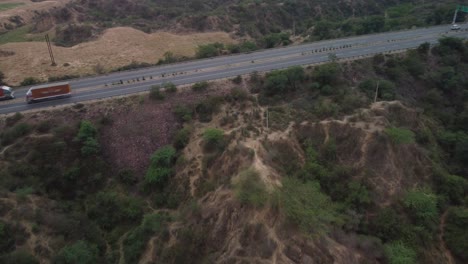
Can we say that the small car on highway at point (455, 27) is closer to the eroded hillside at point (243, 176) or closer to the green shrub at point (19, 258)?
the eroded hillside at point (243, 176)

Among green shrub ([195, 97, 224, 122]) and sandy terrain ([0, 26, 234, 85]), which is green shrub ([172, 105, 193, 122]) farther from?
sandy terrain ([0, 26, 234, 85])

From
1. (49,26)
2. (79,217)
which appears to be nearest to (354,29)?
(79,217)

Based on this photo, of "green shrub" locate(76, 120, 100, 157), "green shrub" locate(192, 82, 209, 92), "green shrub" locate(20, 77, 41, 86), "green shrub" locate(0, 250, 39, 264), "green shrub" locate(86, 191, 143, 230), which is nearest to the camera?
"green shrub" locate(0, 250, 39, 264)

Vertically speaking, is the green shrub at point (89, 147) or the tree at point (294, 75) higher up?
the tree at point (294, 75)

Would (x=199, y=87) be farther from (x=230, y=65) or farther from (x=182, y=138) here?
(x=230, y=65)

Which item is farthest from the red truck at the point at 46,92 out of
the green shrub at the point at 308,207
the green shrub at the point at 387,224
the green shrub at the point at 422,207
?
the green shrub at the point at 422,207

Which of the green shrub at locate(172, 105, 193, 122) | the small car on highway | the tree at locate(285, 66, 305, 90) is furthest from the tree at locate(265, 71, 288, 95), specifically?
the small car on highway

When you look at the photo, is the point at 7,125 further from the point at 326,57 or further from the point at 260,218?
the point at 326,57

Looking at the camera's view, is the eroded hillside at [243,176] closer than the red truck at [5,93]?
Yes
